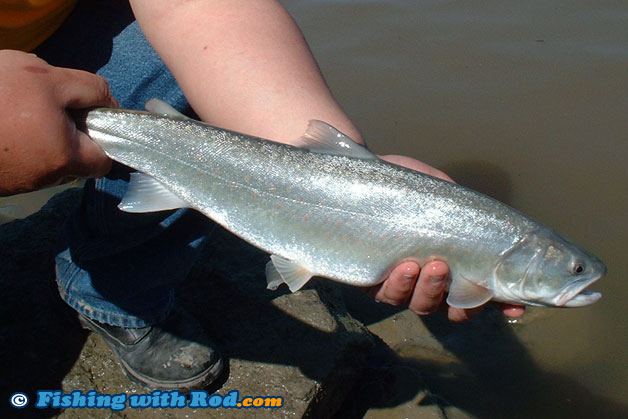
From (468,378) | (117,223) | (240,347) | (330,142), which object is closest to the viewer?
(330,142)

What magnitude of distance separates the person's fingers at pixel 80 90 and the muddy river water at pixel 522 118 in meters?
2.46

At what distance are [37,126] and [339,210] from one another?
3.63 feet

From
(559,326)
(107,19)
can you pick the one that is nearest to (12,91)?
(107,19)

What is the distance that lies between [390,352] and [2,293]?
2.34 metres

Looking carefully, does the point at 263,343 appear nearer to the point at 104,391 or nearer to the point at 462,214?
the point at 104,391

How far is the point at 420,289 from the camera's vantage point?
232 centimetres

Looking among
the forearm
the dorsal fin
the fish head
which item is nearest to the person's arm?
the forearm

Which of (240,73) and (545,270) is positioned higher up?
(240,73)

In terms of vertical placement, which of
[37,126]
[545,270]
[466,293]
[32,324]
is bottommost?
[32,324]

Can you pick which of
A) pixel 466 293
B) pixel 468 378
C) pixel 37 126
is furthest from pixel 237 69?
pixel 468 378

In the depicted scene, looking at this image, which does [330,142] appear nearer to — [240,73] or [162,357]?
[240,73]

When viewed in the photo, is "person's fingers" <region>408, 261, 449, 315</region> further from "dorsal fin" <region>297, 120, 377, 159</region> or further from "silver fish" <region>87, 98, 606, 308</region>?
"dorsal fin" <region>297, 120, 377, 159</region>

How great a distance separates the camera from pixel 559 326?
387 cm

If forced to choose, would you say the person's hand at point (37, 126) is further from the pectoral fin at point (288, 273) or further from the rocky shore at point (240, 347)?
the rocky shore at point (240, 347)
